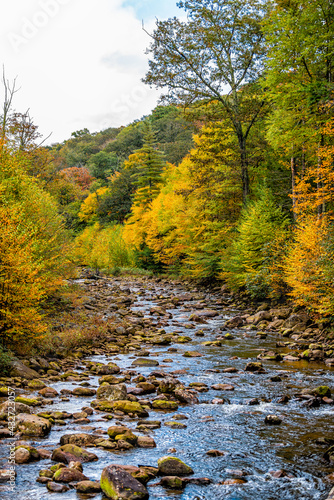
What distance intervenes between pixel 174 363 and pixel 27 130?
17.9 metres

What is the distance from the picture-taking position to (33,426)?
576 centimetres

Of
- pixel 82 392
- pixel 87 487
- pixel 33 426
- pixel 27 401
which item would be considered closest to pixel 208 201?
pixel 82 392

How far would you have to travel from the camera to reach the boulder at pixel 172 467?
4871 millimetres

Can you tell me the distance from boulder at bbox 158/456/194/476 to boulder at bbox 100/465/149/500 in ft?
1.82

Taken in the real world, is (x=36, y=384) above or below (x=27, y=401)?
below

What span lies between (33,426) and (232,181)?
69.0 ft

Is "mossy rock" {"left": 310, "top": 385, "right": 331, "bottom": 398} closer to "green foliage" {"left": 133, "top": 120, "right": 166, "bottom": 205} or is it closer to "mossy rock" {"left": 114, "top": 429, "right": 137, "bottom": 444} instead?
"mossy rock" {"left": 114, "top": 429, "right": 137, "bottom": 444}

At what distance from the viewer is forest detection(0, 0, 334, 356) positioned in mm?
12016

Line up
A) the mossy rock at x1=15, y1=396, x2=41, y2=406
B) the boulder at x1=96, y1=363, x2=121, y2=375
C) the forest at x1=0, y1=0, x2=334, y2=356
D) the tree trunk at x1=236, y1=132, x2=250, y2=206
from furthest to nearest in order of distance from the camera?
the tree trunk at x1=236, y1=132, x2=250, y2=206 → the forest at x1=0, y1=0, x2=334, y2=356 → the boulder at x1=96, y1=363, x2=121, y2=375 → the mossy rock at x1=15, y1=396, x2=41, y2=406

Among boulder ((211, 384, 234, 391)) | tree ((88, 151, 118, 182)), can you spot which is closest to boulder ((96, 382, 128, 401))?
boulder ((211, 384, 234, 391))

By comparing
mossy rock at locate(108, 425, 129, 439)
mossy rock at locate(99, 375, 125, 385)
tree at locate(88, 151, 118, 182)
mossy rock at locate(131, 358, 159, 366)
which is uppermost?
tree at locate(88, 151, 118, 182)

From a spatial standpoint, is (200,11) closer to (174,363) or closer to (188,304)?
(188,304)

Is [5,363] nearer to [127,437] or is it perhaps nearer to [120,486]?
[127,437]

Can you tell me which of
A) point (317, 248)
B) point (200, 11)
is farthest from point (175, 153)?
point (317, 248)
